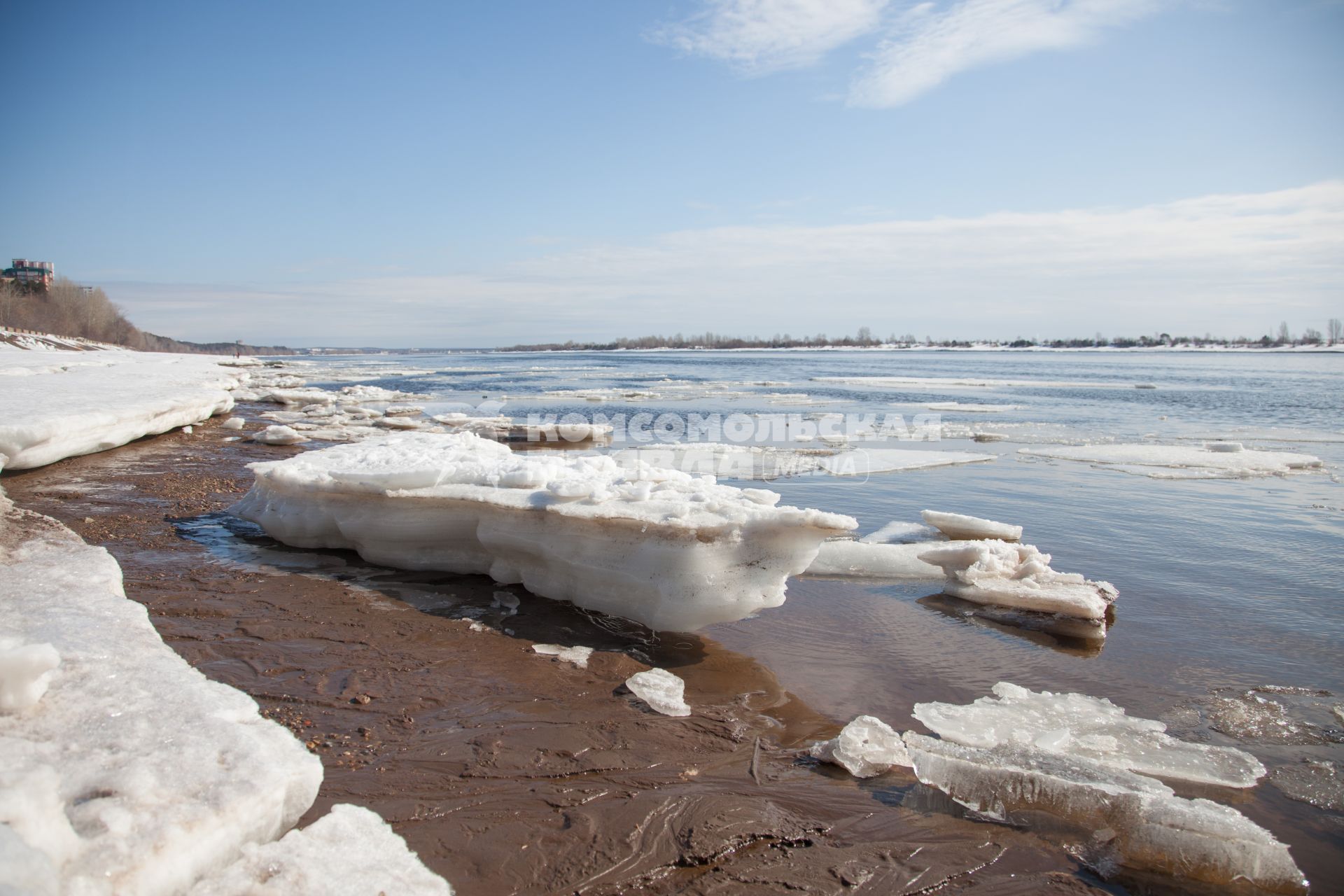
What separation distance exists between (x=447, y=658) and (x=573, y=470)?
2.01 meters

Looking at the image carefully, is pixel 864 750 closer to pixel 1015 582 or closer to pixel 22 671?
pixel 1015 582

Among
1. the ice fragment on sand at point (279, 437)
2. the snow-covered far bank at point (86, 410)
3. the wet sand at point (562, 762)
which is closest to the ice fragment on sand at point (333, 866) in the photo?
the wet sand at point (562, 762)

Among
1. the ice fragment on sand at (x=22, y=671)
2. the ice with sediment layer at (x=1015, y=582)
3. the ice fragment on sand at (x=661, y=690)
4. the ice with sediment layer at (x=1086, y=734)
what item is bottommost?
the ice with sediment layer at (x=1086, y=734)

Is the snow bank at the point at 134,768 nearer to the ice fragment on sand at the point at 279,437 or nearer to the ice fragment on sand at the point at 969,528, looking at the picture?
the ice fragment on sand at the point at 969,528

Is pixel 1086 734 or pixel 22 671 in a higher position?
pixel 22 671

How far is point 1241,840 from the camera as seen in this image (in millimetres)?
2848

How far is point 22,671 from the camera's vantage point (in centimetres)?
242

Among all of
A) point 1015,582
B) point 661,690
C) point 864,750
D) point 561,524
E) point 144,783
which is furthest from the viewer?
point 1015,582

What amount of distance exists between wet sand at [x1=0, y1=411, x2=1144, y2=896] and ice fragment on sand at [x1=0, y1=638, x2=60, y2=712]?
101 centimetres

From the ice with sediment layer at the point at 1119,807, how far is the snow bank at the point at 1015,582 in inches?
87.0

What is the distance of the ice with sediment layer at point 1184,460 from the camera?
457 inches

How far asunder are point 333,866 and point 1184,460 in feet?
46.5

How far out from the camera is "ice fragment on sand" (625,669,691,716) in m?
3.89

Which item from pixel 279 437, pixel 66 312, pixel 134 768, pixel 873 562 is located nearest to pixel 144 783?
pixel 134 768
